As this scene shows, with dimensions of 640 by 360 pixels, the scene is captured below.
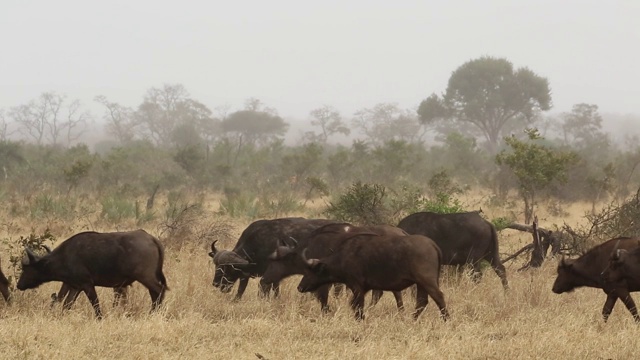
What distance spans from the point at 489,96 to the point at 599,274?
47712 mm

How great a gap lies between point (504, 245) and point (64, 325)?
9508mm

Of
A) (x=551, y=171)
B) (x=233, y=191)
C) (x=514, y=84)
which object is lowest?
(x=233, y=191)

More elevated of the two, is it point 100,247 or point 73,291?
point 100,247

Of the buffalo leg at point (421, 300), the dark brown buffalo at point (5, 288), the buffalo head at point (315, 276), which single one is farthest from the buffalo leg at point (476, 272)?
the dark brown buffalo at point (5, 288)

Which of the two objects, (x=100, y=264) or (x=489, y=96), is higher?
(x=489, y=96)

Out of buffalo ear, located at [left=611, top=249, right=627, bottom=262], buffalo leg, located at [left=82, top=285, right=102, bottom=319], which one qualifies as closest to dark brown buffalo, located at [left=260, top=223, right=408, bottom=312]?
buffalo leg, located at [left=82, top=285, right=102, bottom=319]

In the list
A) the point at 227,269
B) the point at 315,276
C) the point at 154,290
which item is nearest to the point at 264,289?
the point at 227,269

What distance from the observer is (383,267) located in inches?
328

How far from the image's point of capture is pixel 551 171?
16172 mm

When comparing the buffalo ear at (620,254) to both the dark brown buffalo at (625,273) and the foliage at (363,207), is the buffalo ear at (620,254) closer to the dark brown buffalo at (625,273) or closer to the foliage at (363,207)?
the dark brown buffalo at (625,273)

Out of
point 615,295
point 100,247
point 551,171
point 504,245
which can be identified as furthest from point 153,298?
point 551,171

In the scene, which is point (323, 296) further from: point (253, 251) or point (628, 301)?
point (628, 301)

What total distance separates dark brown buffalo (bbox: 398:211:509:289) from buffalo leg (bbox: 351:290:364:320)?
248 centimetres

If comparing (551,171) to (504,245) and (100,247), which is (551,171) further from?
(100,247)
